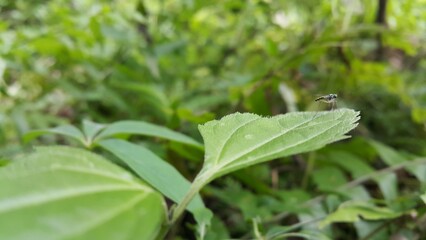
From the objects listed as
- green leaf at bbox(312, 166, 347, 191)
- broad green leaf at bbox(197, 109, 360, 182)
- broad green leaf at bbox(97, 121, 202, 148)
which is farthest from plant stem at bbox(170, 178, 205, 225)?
green leaf at bbox(312, 166, 347, 191)

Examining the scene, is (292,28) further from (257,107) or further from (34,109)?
(34,109)

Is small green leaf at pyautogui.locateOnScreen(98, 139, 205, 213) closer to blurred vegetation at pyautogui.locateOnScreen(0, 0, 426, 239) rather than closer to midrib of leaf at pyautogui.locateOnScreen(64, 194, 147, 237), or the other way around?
midrib of leaf at pyautogui.locateOnScreen(64, 194, 147, 237)

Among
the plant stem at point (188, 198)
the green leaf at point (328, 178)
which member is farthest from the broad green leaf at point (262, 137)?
the green leaf at point (328, 178)

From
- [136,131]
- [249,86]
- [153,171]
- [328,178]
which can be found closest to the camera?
[153,171]

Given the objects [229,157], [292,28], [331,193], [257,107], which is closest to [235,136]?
[229,157]

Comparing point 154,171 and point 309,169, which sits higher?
point 154,171

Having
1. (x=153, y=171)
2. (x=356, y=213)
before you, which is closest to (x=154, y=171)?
(x=153, y=171)

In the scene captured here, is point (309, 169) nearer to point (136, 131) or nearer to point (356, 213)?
point (356, 213)
